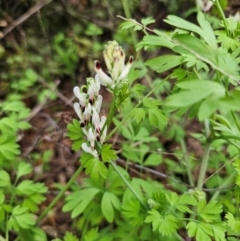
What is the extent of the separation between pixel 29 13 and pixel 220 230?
2251 millimetres

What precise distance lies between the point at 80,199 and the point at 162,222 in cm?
40

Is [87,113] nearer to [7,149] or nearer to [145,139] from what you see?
[7,149]

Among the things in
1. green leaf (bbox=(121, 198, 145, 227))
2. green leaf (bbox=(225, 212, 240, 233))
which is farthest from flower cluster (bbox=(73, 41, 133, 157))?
green leaf (bbox=(225, 212, 240, 233))

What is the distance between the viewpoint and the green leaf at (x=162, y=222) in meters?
1.56

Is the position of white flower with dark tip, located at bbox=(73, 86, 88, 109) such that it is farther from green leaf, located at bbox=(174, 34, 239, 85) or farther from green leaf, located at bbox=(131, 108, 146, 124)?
green leaf, located at bbox=(174, 34, 239, 85)

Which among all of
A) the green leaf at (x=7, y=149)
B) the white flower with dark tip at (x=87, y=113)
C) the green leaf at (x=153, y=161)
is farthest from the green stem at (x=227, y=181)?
A: the green leaf at (x=7, y=149)

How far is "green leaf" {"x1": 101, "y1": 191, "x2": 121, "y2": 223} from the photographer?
5.84 feet

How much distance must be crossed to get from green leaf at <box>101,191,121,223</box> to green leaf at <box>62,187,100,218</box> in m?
0.05

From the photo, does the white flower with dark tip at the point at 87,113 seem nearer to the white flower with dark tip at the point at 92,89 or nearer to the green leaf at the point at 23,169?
the white flower with dark tip at the point at 92,89

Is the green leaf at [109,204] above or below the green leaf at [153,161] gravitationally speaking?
above

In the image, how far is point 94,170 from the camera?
1.56 metres

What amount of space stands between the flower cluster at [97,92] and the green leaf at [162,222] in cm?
30

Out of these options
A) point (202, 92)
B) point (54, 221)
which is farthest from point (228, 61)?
point (54, 221)

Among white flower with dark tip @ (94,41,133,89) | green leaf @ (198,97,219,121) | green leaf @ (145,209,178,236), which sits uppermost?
white flower with dark tip @ (94,41,133,89)
